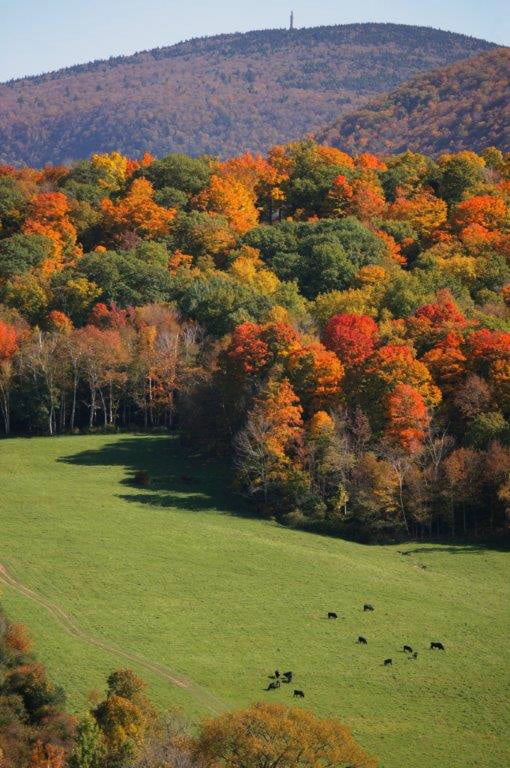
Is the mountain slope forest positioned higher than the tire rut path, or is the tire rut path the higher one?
the mountain slope forest

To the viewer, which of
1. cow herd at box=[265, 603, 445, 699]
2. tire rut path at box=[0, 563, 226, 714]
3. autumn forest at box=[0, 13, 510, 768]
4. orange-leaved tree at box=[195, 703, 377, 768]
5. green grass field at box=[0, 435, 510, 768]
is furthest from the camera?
cow herd at box=[265, 603, 445, 699]

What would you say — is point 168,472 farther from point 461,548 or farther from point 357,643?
point 357,643

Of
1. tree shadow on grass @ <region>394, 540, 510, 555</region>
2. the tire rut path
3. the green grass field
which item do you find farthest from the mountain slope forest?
the tire rut path

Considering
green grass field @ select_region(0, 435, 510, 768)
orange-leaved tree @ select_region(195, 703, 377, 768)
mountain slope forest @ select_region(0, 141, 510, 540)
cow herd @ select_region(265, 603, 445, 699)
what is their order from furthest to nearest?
mountain slope forest @ select_region(0, 141, 510, 540)
cow herd @ select_region(265, 603, 445, 699)
green grass field @ select_region(0, 435, 510, 768)
orange-leaved tree @ select_region(195, 703, 377, 768)


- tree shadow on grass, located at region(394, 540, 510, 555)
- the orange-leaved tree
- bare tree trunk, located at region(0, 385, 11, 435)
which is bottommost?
the orange-leaved tree

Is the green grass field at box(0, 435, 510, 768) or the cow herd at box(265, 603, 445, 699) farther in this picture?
the cow herd at box(265, 603, 445, 699)

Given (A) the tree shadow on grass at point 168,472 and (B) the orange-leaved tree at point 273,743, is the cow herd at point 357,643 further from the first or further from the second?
(A) the tree shadow on grass at point 168,472

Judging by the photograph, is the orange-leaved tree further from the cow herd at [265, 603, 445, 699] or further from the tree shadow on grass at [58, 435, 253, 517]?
the tree shadow on grass at [58, 435, 253, 517]
